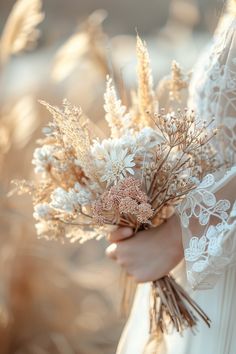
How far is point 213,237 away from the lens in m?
0.79

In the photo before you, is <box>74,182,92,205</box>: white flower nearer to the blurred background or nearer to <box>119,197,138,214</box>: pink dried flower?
<box>119,197,138,214</box>: pink dried flower

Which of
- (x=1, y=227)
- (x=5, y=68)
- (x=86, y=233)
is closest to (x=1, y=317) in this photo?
(x=1, y=227)

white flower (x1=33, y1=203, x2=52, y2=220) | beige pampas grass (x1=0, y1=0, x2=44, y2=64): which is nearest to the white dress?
white flower (x1=33, y1=203, x2=52, y2=220)

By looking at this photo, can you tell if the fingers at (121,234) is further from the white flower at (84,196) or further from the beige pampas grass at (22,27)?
the beige pampas grass at (22,27)

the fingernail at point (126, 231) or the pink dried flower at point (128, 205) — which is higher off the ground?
the pink dried flower at point (128, 205)

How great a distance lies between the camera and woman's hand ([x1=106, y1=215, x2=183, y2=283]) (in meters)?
0.89

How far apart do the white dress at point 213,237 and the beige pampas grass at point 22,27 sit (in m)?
0.66

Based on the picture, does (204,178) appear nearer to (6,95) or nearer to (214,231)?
(214,231)

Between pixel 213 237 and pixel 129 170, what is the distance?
14 cm

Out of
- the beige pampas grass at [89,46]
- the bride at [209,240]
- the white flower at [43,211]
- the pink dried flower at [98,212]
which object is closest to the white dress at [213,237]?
the bride at [209,240]

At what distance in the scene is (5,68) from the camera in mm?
1761

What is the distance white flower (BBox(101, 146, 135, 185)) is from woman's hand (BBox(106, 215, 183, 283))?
0.43 feet

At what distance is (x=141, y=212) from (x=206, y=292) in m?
0.24

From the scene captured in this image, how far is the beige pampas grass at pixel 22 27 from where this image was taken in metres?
Result: 1.49
